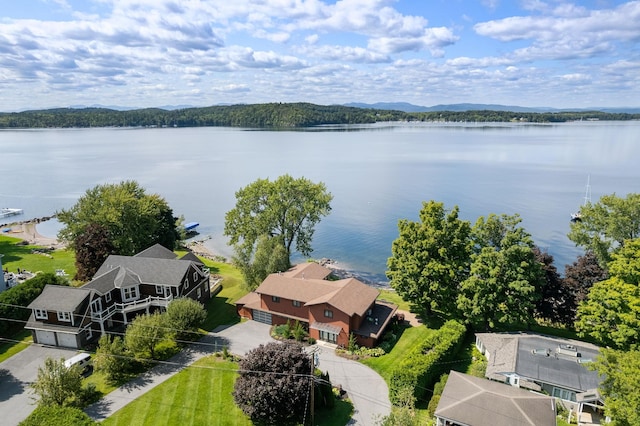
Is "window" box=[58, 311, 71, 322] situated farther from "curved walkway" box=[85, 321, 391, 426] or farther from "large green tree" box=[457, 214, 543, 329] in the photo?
"large green tree" box=[457, 214, 543, 329]

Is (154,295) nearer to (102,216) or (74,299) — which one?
(74,299)

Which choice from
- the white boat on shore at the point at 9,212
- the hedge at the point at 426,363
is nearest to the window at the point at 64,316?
the hedge at the point at 426,363

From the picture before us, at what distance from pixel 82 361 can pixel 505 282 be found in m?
33.9

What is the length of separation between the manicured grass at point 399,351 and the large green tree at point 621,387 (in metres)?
12.5

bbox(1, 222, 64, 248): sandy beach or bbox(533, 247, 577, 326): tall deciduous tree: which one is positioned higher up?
bbox(533, 247, 577, 326): tall deciduous tree

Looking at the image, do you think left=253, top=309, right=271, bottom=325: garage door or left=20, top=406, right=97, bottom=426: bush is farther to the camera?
left=253, top=309, right=271, bottom=325: garage door

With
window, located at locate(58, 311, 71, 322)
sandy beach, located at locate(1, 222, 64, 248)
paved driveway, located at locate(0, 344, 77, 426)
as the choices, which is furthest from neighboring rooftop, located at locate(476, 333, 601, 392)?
sandy beach, located at locate(1, 222, 64, 248)

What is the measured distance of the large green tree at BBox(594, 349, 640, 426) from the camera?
2045 centimetres

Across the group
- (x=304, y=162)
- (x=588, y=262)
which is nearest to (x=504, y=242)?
(x=588, y=262)

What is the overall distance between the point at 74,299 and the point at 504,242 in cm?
3607

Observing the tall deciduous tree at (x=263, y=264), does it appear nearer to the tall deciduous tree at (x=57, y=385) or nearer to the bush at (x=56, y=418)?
the tall deciduous tree at (x=57, y=385)

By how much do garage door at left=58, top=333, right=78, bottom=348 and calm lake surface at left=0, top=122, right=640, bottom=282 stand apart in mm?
34781

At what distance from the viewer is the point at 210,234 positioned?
78188mm

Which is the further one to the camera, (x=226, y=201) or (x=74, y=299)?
(x=226, y=201)
